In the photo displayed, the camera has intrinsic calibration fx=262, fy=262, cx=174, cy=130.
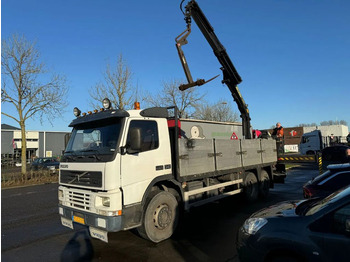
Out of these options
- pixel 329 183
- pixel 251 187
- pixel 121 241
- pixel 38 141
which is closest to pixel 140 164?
pixel 121 241

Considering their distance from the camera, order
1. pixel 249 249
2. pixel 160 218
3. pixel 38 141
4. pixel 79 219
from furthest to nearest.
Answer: pixel 38 141, pixel 160 218, pixel 79 219, pixel 249 249

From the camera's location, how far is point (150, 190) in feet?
17.2

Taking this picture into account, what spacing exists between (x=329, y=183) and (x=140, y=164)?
458cm

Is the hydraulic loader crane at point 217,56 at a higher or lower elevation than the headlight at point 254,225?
higher

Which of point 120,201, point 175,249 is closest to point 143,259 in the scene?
point 175,249

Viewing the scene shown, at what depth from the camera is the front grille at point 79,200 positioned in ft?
15.7

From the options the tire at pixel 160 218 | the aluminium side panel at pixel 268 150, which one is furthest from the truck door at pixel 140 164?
the aluminium side panel at pixel 268 150

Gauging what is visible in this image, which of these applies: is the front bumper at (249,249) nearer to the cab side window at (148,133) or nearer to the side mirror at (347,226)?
the side mirror at (347,226)

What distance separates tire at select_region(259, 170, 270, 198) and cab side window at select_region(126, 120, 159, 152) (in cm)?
515

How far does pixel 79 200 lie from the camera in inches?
195

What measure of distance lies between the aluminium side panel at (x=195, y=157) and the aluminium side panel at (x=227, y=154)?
31cm

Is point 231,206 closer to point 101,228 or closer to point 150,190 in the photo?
point 150,190

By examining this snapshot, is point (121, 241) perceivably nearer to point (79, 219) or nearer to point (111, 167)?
point (79, 219)

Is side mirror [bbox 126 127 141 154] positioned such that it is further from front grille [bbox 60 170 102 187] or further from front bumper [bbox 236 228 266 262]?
front bumper [bbox 236 228 266 262]
